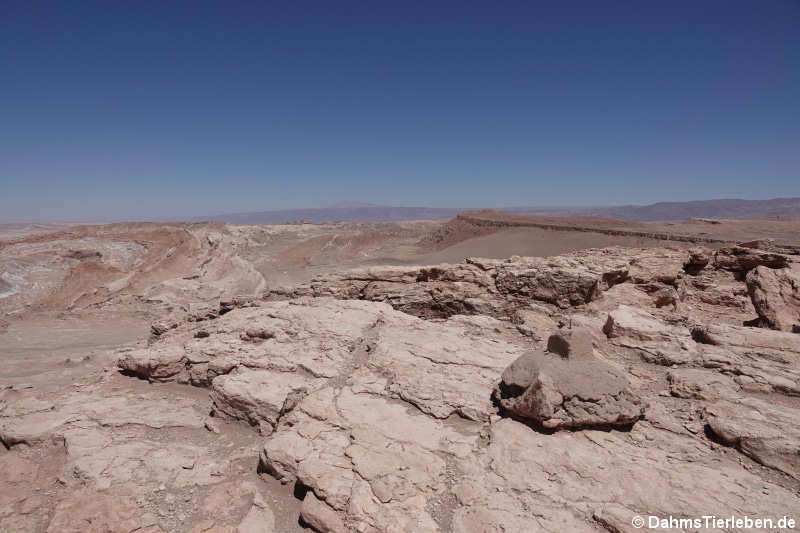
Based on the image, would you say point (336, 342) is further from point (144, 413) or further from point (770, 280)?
point (770, 280)

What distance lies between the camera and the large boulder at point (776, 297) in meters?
4.43

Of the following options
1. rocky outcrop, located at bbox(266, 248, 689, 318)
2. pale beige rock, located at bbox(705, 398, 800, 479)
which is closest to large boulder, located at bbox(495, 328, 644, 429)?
pale beige rock, located at bbox(705, 398, 800, 479)

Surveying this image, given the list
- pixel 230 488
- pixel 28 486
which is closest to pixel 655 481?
pixel 230 488

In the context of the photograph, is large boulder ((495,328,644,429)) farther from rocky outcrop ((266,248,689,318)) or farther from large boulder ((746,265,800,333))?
large boulder ((746,265,800,333))

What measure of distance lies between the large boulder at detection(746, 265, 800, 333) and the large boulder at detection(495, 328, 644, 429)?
8.75 feet

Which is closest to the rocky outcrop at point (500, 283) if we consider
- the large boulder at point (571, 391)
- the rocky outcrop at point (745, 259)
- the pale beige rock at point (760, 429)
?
the rocky outcrop at point (745, 259)

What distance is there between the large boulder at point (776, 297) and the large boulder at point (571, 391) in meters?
2.67

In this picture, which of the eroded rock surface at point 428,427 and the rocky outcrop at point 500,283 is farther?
the rocky outcrop at point 500,283

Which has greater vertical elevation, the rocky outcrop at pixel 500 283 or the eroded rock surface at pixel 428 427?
the rocky outcrop at pixel 500 283

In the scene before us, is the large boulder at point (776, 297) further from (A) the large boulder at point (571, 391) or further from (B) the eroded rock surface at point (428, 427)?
(A) the large boulder at point (571, 391)

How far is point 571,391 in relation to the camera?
123 inches

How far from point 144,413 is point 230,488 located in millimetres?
1629

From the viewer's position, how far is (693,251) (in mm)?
6609

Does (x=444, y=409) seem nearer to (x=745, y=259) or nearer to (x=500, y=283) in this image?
(x=500, y=283)
